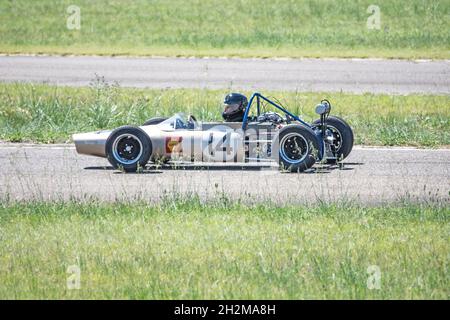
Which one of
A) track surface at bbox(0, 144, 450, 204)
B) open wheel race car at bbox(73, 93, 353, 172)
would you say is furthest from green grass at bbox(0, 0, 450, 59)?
open wheel race car at bbox(73, 93, 353, 172)

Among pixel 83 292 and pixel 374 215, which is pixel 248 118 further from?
pixel 83 292

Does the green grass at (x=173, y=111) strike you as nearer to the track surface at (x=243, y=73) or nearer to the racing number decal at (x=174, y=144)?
the track surface at (x=243, y=73)

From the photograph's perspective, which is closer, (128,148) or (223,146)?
(223,146)

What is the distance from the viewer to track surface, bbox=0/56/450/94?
21.8 metres

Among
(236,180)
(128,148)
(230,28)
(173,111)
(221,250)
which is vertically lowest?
(221,250)

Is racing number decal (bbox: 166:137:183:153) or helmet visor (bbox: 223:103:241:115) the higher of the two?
helmet visor (bbox: 223:103:241:115)

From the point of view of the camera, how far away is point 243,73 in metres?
23.7

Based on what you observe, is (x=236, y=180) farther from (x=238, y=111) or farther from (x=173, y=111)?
(x=173, y=111)

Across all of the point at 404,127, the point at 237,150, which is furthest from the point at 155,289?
the point at 404,127

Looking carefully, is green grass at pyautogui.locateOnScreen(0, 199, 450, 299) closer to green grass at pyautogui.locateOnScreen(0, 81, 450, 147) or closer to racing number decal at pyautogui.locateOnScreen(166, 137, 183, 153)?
racing number decal at pyautogui.locateOnScreen(166, 137, 183, 153)

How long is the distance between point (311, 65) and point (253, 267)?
16939mm

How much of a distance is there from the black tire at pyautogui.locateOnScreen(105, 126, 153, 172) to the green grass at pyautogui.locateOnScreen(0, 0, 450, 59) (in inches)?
565

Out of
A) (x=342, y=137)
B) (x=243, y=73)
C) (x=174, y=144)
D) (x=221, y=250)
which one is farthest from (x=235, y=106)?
(x=243, y=73)

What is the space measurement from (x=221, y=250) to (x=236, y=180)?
3562mm
